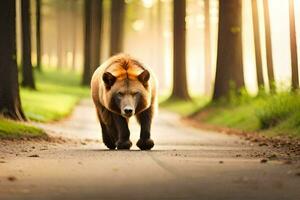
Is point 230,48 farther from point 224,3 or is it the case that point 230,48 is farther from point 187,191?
point 187,191

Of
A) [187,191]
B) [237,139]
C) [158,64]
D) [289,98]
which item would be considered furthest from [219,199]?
[158,64]

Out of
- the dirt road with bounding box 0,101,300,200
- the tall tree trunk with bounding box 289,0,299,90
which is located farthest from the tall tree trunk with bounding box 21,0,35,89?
the dirt road with bounding box 0,101,300,200

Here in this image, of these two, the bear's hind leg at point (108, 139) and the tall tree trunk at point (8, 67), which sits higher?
the tall tree trunk at point (8, 67)

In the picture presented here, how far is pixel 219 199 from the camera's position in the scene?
7.76m

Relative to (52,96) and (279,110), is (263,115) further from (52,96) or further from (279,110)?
(52,96)

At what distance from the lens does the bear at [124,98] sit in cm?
1393

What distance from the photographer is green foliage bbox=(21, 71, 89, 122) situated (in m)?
28.5

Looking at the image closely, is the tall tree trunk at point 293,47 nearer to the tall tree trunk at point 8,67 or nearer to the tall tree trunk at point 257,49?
the tall tree trunk at point 257,49

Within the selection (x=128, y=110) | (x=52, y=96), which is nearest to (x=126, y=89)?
(x=128, y=110)

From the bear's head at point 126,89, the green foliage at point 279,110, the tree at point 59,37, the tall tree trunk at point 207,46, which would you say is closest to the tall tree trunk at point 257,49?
the green foliage at point 279,110

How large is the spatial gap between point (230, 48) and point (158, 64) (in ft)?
210

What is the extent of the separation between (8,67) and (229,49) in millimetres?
9984

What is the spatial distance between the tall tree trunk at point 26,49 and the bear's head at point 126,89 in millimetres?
29288

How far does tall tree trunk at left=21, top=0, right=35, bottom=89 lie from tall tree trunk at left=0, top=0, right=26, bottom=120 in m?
20.1
